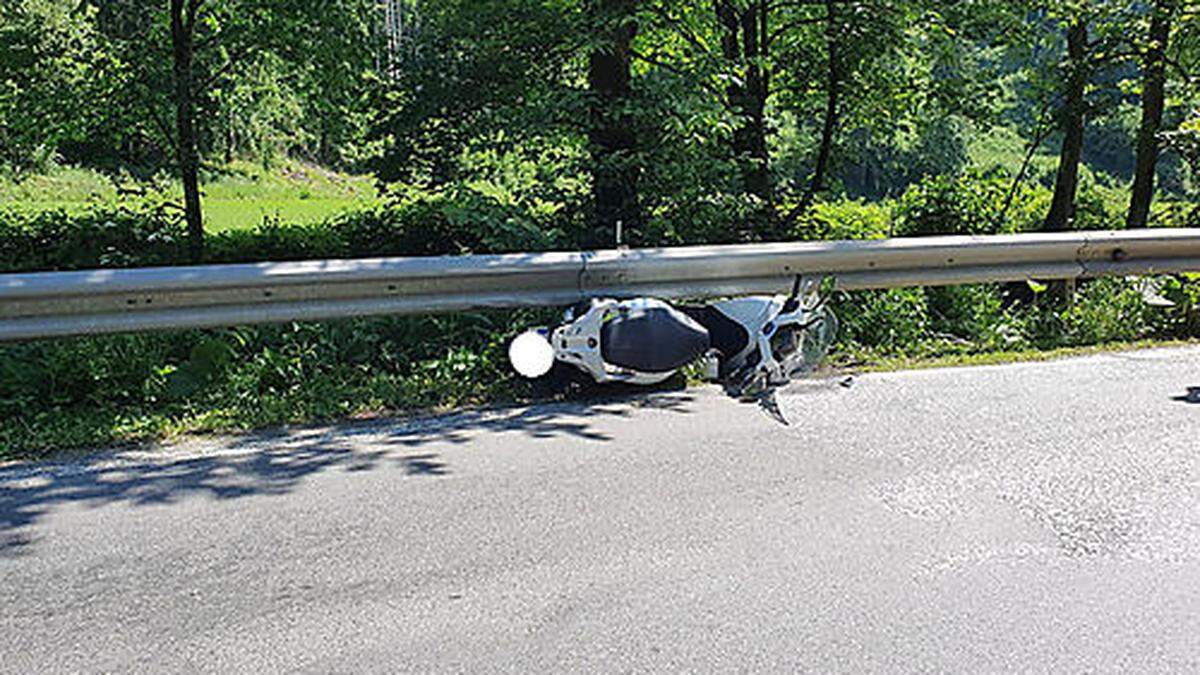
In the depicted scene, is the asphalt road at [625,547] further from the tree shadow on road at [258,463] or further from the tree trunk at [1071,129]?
the tree trunk at [1071,129]

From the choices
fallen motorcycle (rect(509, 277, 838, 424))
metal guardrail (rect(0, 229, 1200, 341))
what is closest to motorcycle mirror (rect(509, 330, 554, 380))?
fallen motorcycle (rect(509, 277, 838, 424))

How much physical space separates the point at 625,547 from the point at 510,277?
2845mm

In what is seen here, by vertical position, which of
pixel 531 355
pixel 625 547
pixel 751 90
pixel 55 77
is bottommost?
pixel 625 547

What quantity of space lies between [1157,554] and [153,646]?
3.48 meters

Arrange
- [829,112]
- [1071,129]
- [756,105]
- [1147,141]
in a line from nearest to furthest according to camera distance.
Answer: [756,105]
[829,112]
[1071,129]
[1147,141]

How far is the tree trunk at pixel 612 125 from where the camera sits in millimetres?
8703

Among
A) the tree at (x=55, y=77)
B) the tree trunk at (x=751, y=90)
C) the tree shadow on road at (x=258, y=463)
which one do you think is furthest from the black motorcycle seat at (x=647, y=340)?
the tree at (x=55, y=77)

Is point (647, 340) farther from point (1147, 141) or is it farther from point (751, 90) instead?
point (1147, 141)

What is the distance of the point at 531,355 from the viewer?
5.90m

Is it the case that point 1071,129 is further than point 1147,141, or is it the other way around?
point 1147,141

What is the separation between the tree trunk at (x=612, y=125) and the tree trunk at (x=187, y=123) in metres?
3.65

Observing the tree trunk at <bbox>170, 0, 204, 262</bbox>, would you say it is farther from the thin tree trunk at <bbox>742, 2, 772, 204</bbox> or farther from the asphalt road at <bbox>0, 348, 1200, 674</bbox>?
the asphalt road at <bbox>0, 348, 1200, 674</bbox>

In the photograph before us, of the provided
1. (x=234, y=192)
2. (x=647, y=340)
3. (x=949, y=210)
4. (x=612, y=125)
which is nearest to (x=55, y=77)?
(x=612, y=125)

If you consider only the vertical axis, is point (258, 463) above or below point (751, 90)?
below
